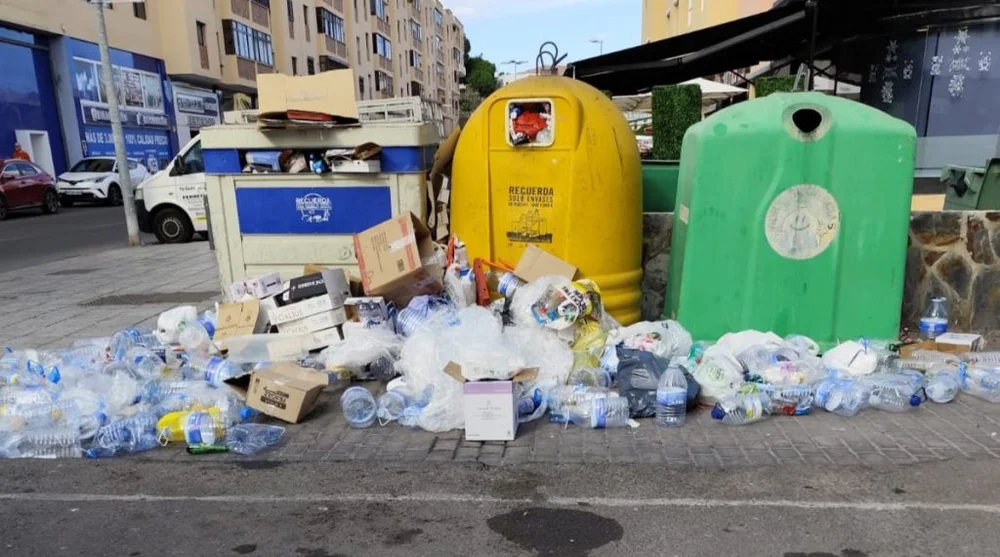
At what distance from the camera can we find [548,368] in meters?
4.16

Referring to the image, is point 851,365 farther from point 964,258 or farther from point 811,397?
point 964,258

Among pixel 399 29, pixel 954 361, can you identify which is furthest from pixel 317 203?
pixel 399 29

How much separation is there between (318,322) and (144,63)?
90.7 ft

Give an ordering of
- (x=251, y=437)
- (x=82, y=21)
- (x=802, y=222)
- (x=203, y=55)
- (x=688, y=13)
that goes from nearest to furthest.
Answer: (x=251, y=437) < (x=802, y=222) < (x=688, y=13) < (x=82, y=21) < (x=203, y=55)

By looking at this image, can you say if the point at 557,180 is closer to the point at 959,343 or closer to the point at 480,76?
the point at 959,343

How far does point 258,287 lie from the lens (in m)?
5.16

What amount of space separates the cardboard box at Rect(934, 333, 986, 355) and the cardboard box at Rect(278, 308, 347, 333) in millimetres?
3889

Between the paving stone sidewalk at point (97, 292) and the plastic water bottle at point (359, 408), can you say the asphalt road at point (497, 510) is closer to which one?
the plastic water bottle at point (359, 408)

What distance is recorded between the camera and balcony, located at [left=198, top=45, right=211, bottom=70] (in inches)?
1188

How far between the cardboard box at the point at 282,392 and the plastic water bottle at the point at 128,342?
1311mm

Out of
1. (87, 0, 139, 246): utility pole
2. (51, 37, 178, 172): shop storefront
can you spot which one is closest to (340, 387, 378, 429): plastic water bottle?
(87, 0, 139, 246): utility pole

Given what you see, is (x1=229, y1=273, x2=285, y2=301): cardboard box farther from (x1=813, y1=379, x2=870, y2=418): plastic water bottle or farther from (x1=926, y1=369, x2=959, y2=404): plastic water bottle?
(x1=926, y1=369, x2=959, y2=404): plastic water bottle

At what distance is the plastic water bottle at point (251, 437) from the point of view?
3.60 metres

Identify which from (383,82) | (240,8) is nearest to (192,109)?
(240,8)
